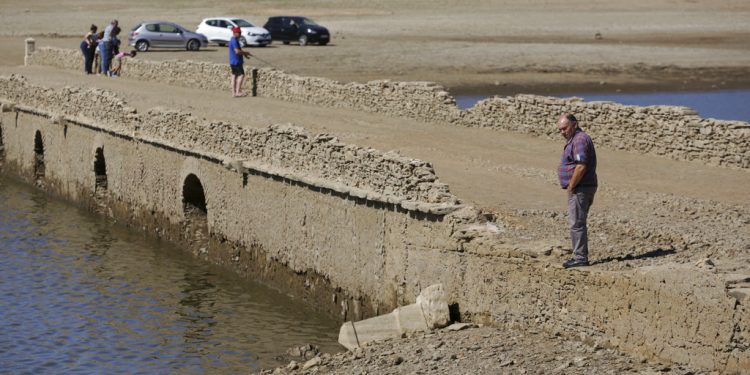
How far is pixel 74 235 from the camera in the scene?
27.6 m

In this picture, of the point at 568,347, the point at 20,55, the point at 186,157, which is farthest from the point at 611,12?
the point at 568,347

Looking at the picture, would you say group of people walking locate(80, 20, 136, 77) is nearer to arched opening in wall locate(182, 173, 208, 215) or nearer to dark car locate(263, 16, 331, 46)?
arched opening in wall locate(182, 173, 208, 215)

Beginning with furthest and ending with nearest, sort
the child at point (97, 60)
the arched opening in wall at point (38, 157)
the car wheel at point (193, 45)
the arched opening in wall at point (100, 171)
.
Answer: the car wheel at point (193, 45), the child at point (97, 60), the arched opening in wall at point (38, 157), the arched opening in wall at point (100, 171)

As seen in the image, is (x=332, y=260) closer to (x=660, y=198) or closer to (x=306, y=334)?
(x=306, y=334)

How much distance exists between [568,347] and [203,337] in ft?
23.8

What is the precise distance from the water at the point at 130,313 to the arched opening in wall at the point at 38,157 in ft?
20.0

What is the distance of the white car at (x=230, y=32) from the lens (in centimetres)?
5541

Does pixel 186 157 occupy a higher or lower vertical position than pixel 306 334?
higher

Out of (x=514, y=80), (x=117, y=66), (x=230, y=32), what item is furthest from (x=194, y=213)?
(x=230, y=32)

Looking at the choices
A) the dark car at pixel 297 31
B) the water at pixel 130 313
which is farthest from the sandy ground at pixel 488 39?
the water at pixel 130 313

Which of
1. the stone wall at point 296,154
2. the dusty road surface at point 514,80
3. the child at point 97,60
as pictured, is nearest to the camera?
the dusty road surface at point 514,80

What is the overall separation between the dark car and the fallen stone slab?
136 ft

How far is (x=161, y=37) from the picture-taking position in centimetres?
5369

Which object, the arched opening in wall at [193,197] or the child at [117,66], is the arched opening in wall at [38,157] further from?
the arched opening in wall at [193,197]
